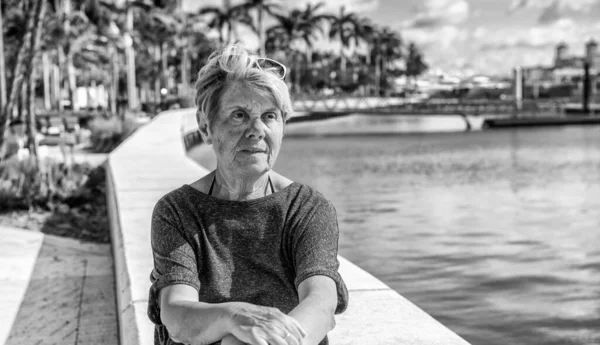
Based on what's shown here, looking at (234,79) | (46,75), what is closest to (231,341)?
(234,79)

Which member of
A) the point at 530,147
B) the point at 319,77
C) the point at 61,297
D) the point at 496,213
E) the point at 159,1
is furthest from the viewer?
the point at 319,77

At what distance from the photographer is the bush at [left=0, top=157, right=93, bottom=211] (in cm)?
1066

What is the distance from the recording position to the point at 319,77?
375 feet

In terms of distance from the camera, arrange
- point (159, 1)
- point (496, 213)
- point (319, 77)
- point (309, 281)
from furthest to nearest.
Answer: point (319, 77) → point (159, 1) → point (496, 213) → point (309, 281)

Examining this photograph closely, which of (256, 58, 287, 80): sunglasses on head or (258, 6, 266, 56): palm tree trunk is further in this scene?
(258, 6, 266, 56): palm tree trunk

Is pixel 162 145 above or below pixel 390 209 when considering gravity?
above

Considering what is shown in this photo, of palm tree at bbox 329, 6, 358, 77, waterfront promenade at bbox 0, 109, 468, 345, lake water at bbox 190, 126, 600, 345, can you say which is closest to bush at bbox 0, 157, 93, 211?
waterfront promenade at bbox 0, 109, 468, 345

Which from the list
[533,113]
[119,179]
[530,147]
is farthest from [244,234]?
[533,113]

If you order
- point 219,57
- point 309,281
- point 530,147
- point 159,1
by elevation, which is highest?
point 159,1

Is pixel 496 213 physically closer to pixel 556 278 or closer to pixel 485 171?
pixel 556 278

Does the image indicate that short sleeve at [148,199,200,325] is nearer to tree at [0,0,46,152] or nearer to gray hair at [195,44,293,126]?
gray hair at [195,44,293,126]

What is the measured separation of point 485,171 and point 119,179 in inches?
724

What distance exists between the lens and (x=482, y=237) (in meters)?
13.0

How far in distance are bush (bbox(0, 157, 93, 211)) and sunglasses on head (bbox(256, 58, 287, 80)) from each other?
871cm
